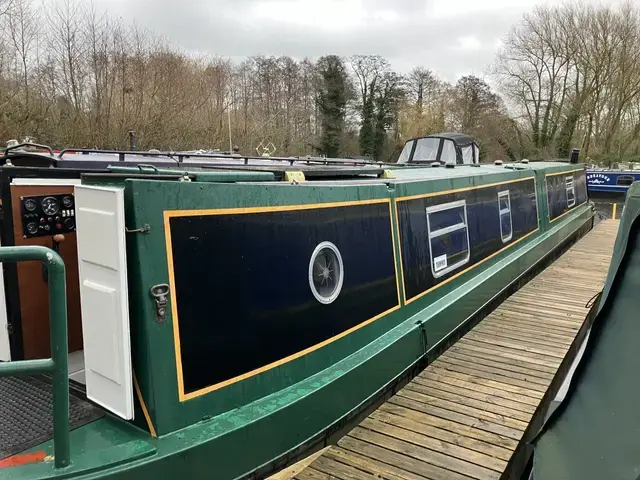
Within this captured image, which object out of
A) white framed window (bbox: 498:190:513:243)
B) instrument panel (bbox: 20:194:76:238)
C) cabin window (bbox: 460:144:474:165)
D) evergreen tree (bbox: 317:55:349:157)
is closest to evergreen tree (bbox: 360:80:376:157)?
evergreen tree (bbox: 317:55:349:157)

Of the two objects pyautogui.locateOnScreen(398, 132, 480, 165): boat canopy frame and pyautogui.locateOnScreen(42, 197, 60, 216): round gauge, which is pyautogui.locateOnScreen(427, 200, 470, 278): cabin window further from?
pyautogui.locateOnScreen(398, 132, 480, 165): boat canopy frame

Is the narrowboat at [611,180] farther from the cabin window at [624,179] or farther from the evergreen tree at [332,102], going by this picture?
the evergreen tree at [332,102]

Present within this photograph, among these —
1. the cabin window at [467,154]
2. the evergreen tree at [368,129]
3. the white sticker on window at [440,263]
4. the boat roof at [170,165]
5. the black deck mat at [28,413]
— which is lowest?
the black deck mat at [28,413]

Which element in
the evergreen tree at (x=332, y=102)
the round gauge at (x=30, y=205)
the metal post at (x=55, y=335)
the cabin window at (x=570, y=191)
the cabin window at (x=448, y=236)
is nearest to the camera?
the metal post at (x=55, y=335)

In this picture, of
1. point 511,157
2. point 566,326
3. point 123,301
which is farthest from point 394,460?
point 511,157

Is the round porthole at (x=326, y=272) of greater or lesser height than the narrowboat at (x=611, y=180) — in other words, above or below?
below

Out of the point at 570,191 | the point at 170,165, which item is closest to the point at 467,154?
the point at 570,191

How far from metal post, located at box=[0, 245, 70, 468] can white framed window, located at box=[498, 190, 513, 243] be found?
5351 mm

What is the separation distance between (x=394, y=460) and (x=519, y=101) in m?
32.4

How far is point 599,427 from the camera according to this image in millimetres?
1795

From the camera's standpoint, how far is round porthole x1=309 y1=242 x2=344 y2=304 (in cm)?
294

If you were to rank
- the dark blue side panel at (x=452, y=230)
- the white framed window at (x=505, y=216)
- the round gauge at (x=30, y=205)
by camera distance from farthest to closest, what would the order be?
the white framed window at (x=505, y=216), the dark blue side panel at (x=452, y=230), the round gauge at (x=30, y=205)

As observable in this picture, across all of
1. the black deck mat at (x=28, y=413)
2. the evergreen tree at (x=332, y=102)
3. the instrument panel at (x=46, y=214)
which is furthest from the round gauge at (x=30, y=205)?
the evergreen tree at (x=332, y=102)

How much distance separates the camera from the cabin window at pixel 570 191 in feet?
33.8
